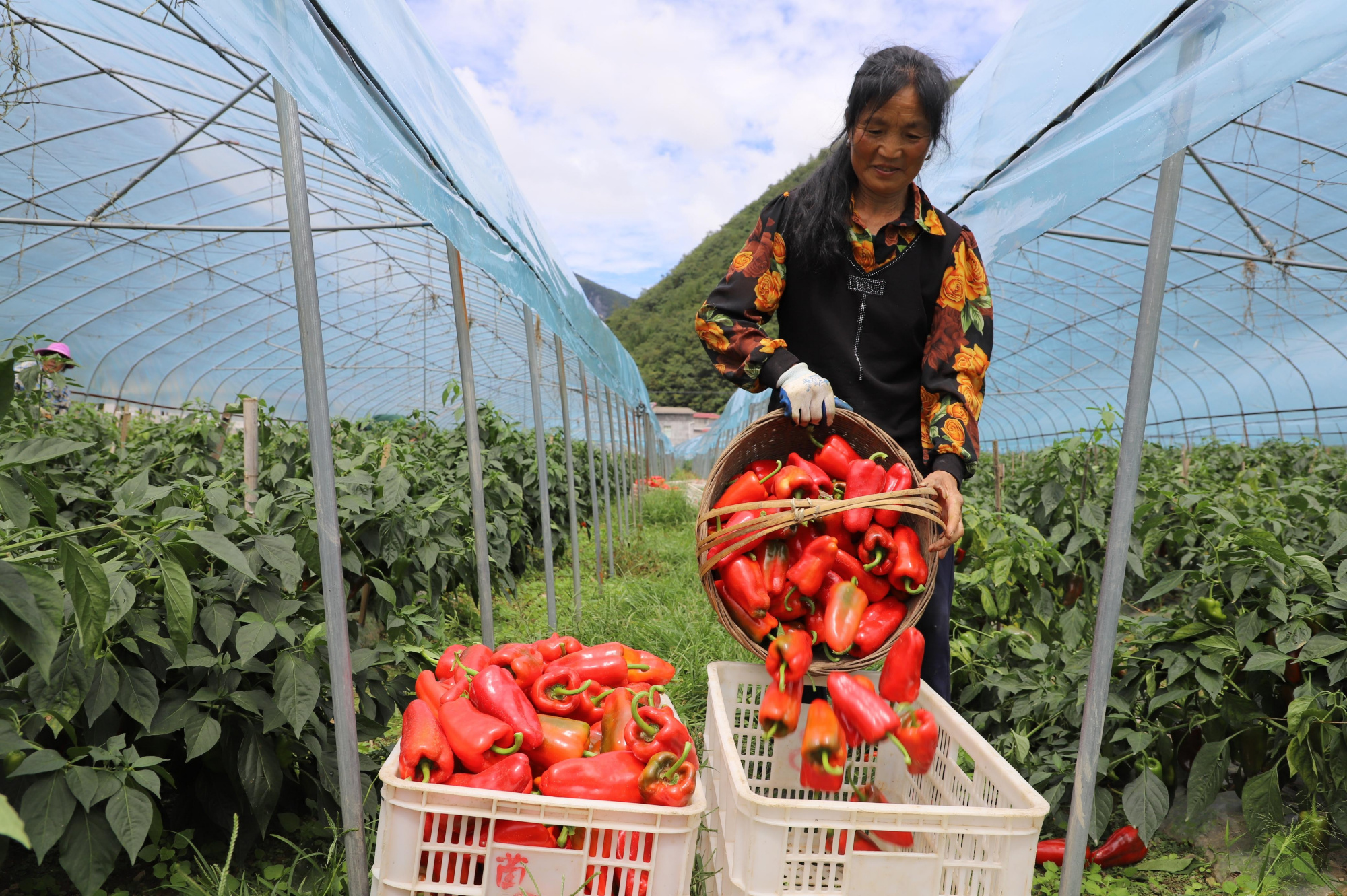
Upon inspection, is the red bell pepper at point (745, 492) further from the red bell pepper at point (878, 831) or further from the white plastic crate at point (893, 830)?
the red bell pepper at point (878, 831)

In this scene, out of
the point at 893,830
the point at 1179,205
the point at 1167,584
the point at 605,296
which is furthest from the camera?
the point at 605,296

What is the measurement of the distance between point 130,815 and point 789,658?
4.26 feet

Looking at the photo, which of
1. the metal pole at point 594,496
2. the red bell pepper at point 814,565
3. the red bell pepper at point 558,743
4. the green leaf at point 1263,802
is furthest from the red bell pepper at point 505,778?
the metal pole at point 594,496

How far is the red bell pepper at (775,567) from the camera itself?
175cm

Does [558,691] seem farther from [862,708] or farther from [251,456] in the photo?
[251,456]

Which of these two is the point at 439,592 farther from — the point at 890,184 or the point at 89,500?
the point at 890,184

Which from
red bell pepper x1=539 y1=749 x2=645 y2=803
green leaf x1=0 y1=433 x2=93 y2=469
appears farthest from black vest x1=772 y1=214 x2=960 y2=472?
green leaf x1=0 y1=433 x2=93 y2=469

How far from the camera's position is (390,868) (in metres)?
1.38

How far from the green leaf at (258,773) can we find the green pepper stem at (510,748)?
648 millimetres

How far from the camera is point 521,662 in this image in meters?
1.87

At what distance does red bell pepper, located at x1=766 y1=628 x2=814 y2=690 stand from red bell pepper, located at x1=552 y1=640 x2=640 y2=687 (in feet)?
1.61

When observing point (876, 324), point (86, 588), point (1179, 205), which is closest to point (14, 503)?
point (86, 588)

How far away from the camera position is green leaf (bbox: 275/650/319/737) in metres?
1.79

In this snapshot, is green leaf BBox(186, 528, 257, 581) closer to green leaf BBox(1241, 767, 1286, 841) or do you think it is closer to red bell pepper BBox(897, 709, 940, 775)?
red bell pepper BBox(897, 709, 940, 775)
